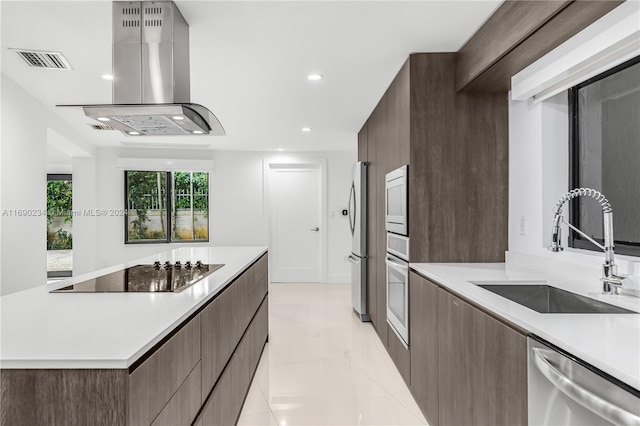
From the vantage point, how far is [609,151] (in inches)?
77.3

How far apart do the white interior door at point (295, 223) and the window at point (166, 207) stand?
125 centimetres

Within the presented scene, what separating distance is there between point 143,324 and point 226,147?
559 centimetres

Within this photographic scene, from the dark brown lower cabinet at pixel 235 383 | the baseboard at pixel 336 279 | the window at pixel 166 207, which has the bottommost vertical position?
the baseboard at pixel 336 279

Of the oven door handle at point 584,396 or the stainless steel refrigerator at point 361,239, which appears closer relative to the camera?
the oven door handle at point 584,396

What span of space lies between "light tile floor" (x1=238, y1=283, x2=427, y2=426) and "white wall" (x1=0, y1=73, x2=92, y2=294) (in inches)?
97.0

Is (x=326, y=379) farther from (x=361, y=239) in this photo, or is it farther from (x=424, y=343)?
(x=361, y=239)

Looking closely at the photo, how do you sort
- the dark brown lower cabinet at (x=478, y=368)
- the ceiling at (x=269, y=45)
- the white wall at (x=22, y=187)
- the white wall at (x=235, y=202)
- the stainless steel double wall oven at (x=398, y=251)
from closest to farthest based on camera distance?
the dark brown lower cabinet at (x=478, y=368) < the ceiling at (x=269, y=45) < the stainless steel double wall oven at (x=398, y=251) < the white wall at (x=22, y=187) < the white wall at (x=235, y=202)

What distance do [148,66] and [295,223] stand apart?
5.03 meters

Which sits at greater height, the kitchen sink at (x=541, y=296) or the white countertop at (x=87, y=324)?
the white countertop at (x=87, y=324)

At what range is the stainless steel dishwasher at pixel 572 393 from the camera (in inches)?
33.5

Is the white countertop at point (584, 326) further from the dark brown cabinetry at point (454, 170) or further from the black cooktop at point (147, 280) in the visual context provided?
the black cooktop at point (147, 280)

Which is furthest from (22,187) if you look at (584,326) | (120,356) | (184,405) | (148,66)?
(584,326)

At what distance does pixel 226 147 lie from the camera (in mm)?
6504

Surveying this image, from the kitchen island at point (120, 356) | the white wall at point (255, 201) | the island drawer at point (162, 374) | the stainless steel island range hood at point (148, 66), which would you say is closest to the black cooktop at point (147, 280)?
the kitchen island at point (120, 356)
